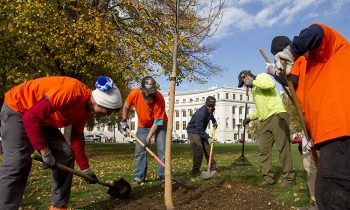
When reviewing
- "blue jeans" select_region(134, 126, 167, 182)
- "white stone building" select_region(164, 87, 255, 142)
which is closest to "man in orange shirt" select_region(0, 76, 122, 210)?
"blue jeans" select_region(134, 126, 167, 182)

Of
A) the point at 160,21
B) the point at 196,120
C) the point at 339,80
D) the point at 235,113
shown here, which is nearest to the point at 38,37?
the point at 196,120

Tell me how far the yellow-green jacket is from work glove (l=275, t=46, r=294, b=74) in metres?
2.90

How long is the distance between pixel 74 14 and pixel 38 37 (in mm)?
2274

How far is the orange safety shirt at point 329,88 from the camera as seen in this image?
2740 millimetres

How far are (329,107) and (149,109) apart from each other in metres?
4.25

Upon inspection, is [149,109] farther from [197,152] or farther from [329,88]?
[329,88]

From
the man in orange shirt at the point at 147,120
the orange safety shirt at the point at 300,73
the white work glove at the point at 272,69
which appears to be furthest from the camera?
the man in orange shirt at the point at 147,120

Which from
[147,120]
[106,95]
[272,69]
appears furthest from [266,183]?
[106,95]

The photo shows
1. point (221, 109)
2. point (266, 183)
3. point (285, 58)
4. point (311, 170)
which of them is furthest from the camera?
point (221, 109)

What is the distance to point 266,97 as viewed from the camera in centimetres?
649

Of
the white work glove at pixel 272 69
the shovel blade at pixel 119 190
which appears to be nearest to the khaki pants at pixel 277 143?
the shovel blade at pixel 119 190

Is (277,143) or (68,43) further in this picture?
(68,43)

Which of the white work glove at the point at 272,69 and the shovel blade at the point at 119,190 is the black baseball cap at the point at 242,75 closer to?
the shovel blade at the point at 119,190

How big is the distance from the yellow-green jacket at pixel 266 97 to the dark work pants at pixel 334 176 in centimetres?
352
